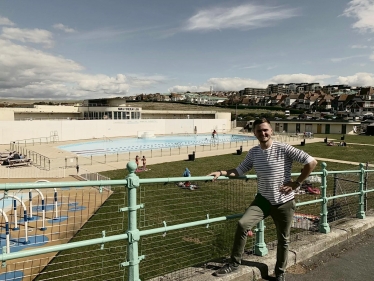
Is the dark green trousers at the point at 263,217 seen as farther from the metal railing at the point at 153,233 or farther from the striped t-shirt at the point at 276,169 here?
the metal railing at the point at 153,233

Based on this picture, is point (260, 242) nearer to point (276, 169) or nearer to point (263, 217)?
point (263, 217)

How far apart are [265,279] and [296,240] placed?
122 cm

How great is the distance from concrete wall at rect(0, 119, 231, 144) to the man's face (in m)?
37.6

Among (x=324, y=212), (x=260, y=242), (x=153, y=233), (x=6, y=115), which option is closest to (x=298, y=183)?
(x=260, y=242)

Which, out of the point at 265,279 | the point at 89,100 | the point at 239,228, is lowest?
the point at 265,279

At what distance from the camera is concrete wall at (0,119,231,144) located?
3512 centimetres

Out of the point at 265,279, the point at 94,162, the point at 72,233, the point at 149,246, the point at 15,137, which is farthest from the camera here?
the point at 15,137

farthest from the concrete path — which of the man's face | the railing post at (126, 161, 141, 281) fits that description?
the railing post at (126, 161, 141, 281)

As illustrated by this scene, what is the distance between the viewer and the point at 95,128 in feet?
139

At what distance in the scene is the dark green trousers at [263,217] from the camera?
3291mm

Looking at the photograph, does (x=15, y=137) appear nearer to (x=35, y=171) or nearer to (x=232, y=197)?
(x=35, y=171)

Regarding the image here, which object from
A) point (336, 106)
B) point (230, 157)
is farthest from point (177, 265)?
point (336, 106)

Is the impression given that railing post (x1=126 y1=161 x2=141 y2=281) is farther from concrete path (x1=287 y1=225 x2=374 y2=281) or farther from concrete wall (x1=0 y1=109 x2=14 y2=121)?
concrete wall (x1=0 y1=109 x2=14 y2=121)

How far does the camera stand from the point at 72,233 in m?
8.58
